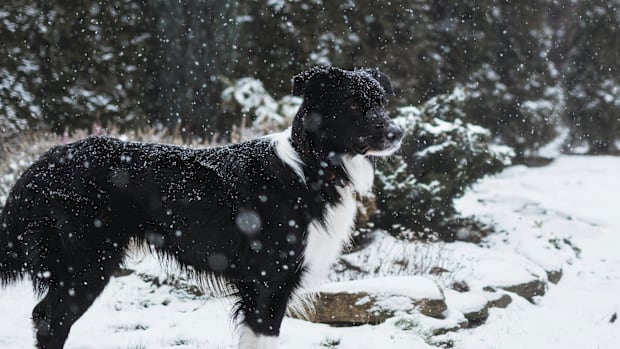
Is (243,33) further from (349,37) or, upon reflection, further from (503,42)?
(503,42)

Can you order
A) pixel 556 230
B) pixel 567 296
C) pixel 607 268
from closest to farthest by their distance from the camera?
pixel 567 296 < pixel 607 268 < pixel 556 230

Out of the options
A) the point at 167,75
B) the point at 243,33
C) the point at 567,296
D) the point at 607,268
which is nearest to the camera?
the point at 567,296

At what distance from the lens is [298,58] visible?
11.3 m

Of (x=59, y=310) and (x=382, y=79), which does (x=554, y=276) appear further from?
(x=59, y=310)

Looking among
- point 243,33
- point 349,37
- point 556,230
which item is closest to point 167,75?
point 243,33

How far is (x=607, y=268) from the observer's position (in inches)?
288

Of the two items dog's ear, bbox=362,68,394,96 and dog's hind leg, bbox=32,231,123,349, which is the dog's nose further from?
dog's hind leg, bbox=32,231,123,349

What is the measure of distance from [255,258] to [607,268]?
5662mm

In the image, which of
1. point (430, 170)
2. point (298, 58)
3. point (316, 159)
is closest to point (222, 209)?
point (316, 159)

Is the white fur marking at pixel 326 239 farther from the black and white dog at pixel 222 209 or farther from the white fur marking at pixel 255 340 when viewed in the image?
the white fur marking at pixel 255 340

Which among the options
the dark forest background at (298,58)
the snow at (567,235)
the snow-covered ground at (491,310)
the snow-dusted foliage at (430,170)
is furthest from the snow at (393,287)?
the dark forest background at (298,58)

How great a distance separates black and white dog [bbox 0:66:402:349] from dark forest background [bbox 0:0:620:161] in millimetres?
6122

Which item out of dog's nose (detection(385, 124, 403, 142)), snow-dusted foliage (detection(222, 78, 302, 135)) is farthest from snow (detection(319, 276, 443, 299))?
snow-dusted foliage (detection(222, 78, 302, 135))

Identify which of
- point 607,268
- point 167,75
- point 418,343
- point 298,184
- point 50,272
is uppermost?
point 167,75
